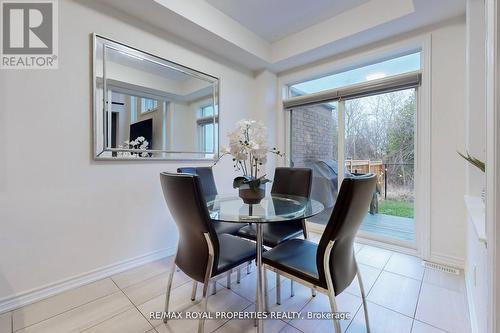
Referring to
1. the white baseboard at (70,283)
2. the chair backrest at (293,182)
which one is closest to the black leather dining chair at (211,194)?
the chair backrest at (293,182)

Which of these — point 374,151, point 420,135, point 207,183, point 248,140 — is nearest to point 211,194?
point 207,183

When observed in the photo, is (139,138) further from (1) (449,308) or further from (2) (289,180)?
(1) (449,308)

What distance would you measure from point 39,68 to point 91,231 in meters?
1.34

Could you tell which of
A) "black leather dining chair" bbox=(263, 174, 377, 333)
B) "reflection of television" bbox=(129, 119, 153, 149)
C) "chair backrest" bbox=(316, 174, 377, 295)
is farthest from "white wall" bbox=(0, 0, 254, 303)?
"chair backrest" bbox=(316, 174, 377, 295)

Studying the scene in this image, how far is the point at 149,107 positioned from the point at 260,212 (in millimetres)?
1647

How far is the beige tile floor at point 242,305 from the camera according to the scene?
1.39 metres

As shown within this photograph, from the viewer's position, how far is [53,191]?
1718mm

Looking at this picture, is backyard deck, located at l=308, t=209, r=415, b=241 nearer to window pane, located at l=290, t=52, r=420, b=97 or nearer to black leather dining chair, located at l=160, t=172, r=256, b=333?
window pane, located at l=290, t=52, r=420, b=97

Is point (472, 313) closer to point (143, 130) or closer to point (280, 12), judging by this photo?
point (143, 130)

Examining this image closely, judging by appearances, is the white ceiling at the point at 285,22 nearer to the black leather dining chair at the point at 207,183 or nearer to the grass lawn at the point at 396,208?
the black leather dining chair at the point at 207,183

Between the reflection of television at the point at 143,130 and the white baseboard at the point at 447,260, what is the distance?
308 centimetres

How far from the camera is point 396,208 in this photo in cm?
267

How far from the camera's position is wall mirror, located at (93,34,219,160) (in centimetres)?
195

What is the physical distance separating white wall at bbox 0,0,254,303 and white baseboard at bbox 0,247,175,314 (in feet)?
0.11
